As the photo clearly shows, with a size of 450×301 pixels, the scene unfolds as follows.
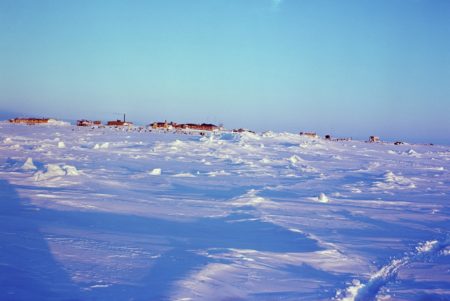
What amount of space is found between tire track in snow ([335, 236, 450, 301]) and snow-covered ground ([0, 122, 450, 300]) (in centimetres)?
1

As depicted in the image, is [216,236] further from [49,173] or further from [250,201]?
[49,173]

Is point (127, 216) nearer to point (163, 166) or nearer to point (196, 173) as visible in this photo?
point (196, 173)

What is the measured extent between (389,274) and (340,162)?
10.5 metres

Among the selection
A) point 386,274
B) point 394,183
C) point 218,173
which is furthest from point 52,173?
point 394,183

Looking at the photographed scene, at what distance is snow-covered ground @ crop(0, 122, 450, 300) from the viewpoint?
3.08 meters

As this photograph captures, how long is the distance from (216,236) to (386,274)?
1.78 metres

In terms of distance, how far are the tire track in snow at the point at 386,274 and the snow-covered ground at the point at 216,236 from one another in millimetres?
14

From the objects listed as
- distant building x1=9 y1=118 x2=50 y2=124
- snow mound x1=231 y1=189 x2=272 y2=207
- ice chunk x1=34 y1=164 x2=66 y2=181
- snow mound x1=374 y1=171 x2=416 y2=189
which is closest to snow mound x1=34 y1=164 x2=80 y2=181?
ice chunk x1=34 y1=164 x2=66 y2=181

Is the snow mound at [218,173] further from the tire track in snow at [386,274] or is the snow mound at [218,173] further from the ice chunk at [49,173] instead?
the tire track in snow at [386,274]

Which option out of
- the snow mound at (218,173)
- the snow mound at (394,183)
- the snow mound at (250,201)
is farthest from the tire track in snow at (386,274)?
the snow mound at (218,173)

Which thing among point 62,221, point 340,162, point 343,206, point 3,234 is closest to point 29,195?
point 62,221

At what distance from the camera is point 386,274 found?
352cm

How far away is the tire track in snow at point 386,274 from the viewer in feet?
Result: 9.93

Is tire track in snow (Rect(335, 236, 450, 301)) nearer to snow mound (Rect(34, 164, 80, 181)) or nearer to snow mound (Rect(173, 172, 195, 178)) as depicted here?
snow mound (Rect(173, 172, 195, 178))
